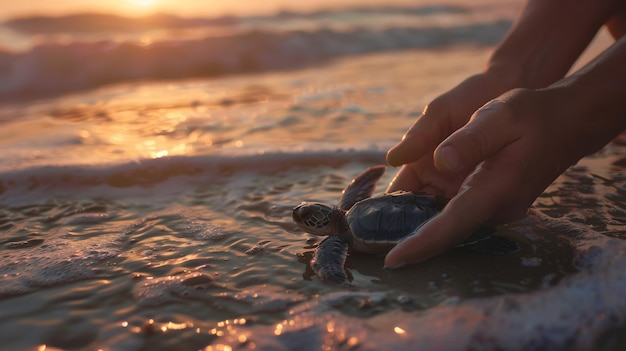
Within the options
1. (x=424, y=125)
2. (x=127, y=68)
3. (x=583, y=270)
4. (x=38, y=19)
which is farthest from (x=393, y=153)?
(x=38, y=19)

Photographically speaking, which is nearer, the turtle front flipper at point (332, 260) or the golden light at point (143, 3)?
the turtle front flipper at point (332, 260)

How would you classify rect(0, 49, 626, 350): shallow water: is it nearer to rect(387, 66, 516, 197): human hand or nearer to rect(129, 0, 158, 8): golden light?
rect(387, 66, 516, 197): human hand

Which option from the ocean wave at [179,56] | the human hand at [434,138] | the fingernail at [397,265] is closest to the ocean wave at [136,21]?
the ocean wave at [179,56]

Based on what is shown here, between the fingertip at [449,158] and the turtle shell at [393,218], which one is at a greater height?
the fingertip at [449,158]

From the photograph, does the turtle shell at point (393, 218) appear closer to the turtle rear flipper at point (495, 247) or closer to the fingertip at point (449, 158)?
the turtle rear flipper at point (495, 247)

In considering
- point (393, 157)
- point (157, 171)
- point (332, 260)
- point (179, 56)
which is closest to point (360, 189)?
point (393, 157)

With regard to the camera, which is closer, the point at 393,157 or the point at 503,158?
the point at 503,158

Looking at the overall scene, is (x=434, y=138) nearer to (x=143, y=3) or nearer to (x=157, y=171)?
(x=157, y=171)
